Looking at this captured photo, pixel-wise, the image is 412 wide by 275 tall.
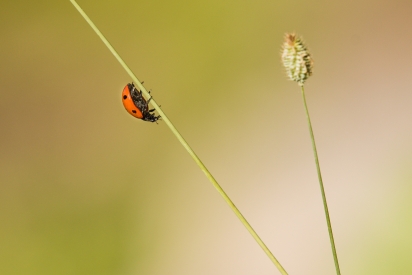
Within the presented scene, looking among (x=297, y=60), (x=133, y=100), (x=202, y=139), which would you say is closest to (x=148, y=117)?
(x=133, y=100)

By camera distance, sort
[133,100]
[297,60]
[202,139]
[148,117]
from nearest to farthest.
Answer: [297,60], [133,100], [148,117], [202,139]

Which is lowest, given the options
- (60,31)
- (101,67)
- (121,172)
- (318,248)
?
(318,248)

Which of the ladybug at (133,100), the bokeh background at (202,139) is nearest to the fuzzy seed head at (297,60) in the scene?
the ladybug at (133,100)

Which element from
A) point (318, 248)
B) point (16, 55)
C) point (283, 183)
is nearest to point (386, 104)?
point (283, 183)

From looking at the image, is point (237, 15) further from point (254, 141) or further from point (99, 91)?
point (99, 91)

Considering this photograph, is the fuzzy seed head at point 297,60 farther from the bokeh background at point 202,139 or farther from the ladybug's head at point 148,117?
the bokeh background at point 202,139

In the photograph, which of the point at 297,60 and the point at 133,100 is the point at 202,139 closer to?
the point at 133,100
